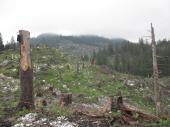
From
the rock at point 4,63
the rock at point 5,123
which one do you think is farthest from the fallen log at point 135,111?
the rock at point 4,63

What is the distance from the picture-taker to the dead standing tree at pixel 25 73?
19.5 m

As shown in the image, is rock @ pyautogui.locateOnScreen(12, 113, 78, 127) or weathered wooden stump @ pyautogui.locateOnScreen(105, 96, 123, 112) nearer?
rock @ pyautogui.locateOnScreen(12, 113, 78, 127)

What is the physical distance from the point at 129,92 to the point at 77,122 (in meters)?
43.7

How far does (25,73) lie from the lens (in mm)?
19719

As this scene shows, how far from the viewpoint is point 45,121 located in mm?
16406

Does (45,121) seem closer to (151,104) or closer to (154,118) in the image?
(154,118)

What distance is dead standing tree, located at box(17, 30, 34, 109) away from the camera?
1947 centimetres

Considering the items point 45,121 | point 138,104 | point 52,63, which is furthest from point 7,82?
point 45,121

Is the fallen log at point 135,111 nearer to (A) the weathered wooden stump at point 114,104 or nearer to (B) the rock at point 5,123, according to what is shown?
(A) the weathered wooden stump at point 114,104

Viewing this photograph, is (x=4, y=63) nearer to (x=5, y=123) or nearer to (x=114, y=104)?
(x=5, y=123)

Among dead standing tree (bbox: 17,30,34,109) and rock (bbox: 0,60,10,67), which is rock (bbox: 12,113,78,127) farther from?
rock (bbox: 0,60,10,67)

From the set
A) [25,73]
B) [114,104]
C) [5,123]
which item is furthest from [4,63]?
[114,104]

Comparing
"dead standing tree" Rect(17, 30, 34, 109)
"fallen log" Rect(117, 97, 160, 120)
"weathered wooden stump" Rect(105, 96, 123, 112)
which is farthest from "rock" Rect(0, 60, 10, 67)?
"fallen log" Rect(117, 97, 160, 120)

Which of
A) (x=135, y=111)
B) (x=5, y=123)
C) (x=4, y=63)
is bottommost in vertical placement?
(x=5, y=123)
